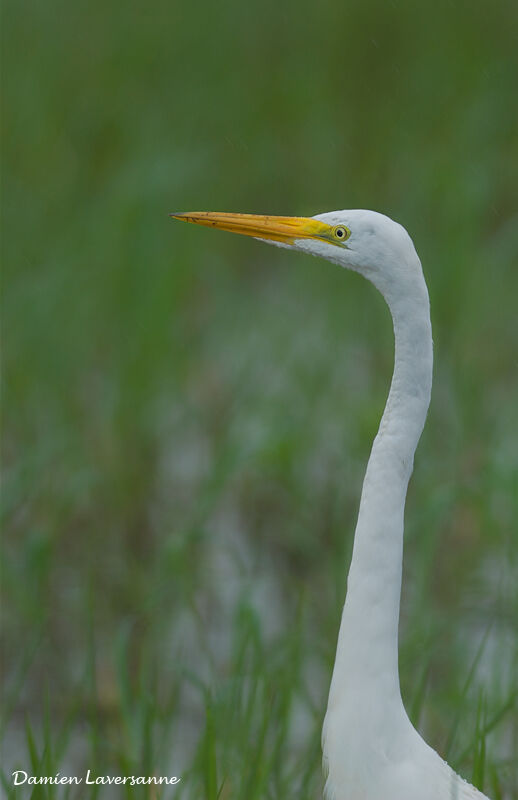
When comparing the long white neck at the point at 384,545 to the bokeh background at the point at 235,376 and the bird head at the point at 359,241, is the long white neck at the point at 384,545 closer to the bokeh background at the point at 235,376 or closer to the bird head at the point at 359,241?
the bird head at the point at 359,241

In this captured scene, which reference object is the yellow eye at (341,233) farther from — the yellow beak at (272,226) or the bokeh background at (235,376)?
the bokeh background at (235,376)

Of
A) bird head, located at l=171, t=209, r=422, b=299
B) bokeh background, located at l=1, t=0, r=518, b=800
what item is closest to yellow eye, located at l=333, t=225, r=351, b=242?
bird head, located at l=171, t=209, r=422, b=299

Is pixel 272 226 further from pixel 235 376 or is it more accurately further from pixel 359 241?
pixel 235 376

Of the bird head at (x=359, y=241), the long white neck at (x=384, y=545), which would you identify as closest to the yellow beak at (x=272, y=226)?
the bird head at (x=359, y=241)

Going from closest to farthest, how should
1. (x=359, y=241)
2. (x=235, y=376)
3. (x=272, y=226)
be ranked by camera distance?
(x=359, y=241), (x=272, y=226), (x=235, y=376)

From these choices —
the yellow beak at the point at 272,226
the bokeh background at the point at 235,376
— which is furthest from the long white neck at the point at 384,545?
the bokeh background at the point at 235,376

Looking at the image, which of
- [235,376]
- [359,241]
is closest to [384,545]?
[359,241]

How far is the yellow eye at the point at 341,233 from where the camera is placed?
1626 millimetres

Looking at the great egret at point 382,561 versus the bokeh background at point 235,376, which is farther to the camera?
the bokeh background at point 235,376

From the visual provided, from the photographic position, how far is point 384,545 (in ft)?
5.34

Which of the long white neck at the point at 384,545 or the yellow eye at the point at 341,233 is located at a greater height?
the yellow eye at the point at 341,233

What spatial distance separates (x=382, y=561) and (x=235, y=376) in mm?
2471

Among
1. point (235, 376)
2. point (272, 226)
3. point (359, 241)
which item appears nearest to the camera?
point (359, 241)

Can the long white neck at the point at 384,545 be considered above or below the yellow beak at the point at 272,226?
below
